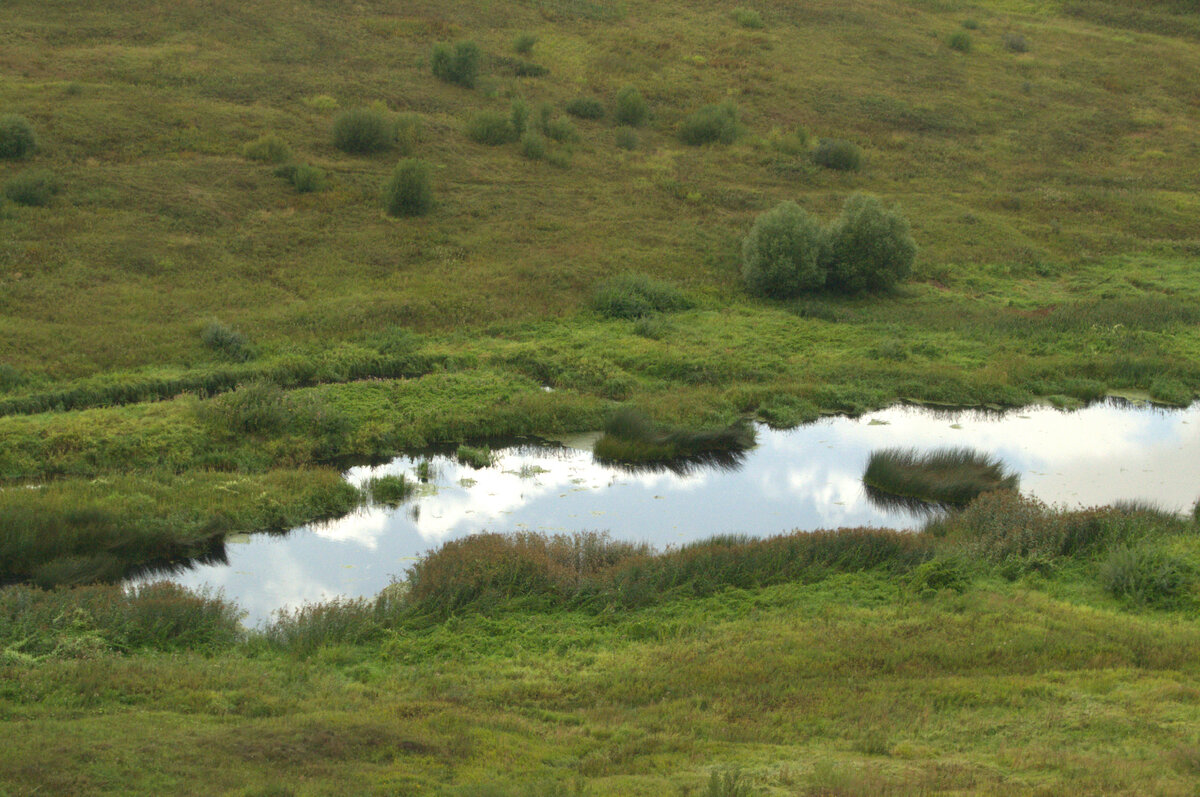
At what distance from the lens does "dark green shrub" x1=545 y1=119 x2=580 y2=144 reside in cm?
4281

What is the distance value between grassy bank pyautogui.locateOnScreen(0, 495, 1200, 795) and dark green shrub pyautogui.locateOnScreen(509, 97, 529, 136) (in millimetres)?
30203

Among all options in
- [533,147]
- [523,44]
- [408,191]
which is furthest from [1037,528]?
[523,44]

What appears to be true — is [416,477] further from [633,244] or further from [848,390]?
[633,244]

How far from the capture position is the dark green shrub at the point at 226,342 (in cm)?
2425

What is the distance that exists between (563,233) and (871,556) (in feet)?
70.2

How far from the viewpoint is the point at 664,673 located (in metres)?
11.3

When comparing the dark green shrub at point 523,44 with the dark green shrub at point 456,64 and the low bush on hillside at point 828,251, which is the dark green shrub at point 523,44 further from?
the low bush on hillside at point 828,251

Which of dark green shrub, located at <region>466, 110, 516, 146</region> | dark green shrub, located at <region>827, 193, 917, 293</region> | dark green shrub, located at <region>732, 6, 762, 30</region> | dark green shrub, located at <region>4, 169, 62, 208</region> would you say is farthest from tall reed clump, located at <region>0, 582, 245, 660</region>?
dark green shrub, located at <region>732, 6, 762, 30</region>

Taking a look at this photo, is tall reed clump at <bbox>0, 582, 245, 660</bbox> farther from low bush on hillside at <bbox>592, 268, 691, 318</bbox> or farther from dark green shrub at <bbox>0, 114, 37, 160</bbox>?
dark green shrub at <bbox>0, 114, 37, 160</bbox>

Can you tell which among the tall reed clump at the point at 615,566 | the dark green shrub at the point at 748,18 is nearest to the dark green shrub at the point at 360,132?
the tall reed clump at the point at 615,566

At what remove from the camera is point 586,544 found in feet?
49.9

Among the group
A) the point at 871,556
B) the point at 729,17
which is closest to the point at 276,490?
the point at 871,556

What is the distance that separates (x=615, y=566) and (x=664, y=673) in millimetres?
3405

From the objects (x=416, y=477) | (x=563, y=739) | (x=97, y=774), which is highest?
(x=97, y=774)
